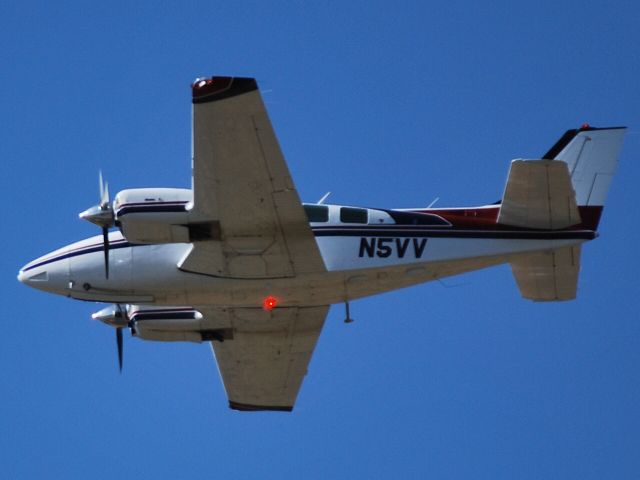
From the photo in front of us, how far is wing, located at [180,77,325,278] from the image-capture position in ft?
85.2

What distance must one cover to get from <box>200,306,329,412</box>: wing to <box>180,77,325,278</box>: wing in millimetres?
3213

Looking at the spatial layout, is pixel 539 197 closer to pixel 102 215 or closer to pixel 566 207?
pixel 566 207

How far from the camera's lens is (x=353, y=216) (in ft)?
98.8

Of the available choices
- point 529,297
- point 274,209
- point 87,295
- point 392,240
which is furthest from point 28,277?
point 529,297

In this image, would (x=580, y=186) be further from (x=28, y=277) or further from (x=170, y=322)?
(x=28, y=277)

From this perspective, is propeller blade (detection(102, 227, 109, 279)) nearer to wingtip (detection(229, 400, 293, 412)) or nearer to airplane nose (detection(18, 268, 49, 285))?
airplane nose (detection(18, 268, 49, 285))

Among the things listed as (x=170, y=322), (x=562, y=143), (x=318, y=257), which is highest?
(x=562, y=143)

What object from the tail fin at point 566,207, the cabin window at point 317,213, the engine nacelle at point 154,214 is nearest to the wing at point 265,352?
the cabin window at point 317,213

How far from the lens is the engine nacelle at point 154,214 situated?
28875 millimetres

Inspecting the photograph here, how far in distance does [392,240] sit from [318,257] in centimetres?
217

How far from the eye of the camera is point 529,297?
3117 centimetres

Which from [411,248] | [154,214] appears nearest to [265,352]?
[411,248]

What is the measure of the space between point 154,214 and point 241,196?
2619 mm

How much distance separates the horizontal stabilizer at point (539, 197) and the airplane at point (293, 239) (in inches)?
1.2
